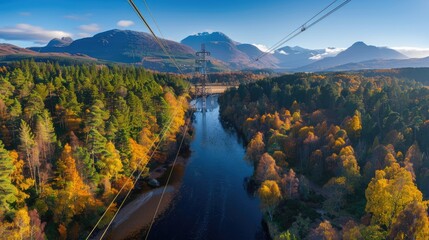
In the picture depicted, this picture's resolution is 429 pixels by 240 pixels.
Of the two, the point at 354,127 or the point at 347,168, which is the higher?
the point at 354,127

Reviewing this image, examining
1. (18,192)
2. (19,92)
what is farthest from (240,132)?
(18,192)

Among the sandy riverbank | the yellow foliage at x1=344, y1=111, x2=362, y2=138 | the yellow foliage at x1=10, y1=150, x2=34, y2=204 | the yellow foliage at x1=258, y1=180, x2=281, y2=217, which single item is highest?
the yellow foliage at x1=344, y1=111, x2=362, y2=138

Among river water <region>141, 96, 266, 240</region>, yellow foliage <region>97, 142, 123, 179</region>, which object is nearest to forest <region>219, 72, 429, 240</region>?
river water <region>141, 96, 266, 240</region>

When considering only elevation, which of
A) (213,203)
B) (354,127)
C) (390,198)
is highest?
(354,127)

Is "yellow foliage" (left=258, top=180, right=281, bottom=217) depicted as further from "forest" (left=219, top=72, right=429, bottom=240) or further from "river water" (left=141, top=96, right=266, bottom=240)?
"river water" (left=141, top=96, right=266, bottom=240)

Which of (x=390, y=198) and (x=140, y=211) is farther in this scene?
(x=140, y=211)

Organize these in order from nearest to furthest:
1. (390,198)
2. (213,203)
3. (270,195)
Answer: (390,198)
(270,195)
(213,203)

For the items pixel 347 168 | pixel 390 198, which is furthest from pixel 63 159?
pixel 347 168

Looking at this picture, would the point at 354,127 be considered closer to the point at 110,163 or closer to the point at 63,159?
the point at 110,163
